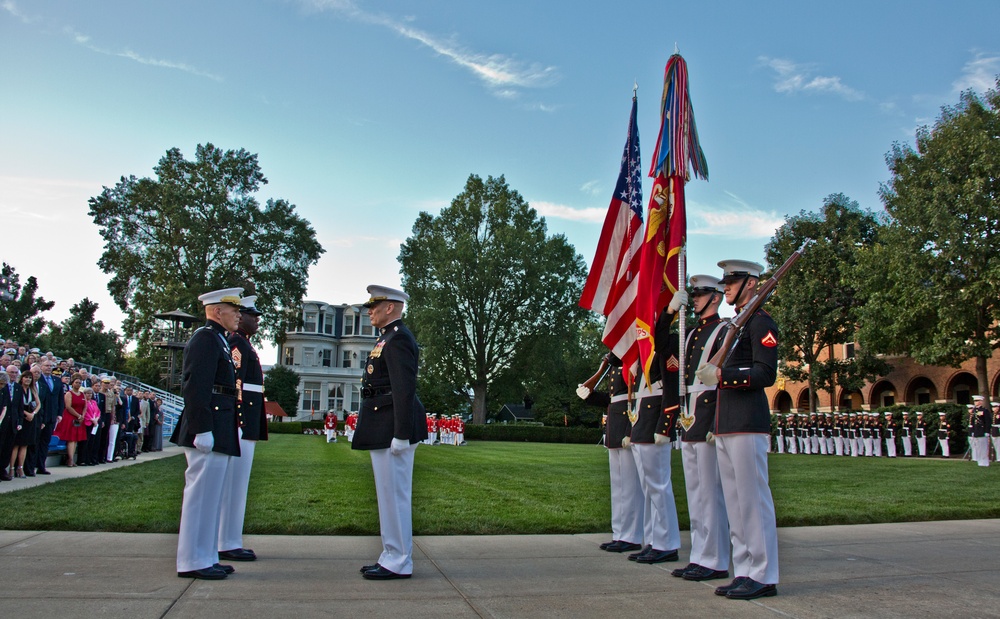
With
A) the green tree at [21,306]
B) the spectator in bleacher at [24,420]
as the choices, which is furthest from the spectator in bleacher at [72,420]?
the green tree at [21,306]

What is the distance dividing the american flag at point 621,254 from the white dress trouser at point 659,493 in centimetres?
142

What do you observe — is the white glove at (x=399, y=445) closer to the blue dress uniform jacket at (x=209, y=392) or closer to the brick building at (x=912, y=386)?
the blue dress uniform jacket at (x=209, y=392)

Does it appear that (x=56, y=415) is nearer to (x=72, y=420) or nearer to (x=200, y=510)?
(x=72, y=420)

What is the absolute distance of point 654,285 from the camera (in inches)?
283

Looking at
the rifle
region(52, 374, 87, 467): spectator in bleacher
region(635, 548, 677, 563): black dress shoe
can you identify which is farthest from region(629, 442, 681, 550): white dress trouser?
region(52, 374, 87, 467): spectator in bleacher

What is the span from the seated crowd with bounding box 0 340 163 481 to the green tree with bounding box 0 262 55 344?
29.2 metres

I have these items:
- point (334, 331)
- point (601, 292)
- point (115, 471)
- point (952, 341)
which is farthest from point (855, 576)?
point (334, 331)

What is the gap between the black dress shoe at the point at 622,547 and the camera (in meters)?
6.71

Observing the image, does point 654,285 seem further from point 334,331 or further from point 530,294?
point 334,331

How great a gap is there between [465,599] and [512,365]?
44.0 meters

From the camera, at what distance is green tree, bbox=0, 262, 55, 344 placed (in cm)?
4491

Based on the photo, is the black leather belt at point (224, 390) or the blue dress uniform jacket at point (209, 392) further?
the black leather belt at point (224, 390)

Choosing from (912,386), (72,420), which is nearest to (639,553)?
(72,420)

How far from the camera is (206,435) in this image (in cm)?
533
